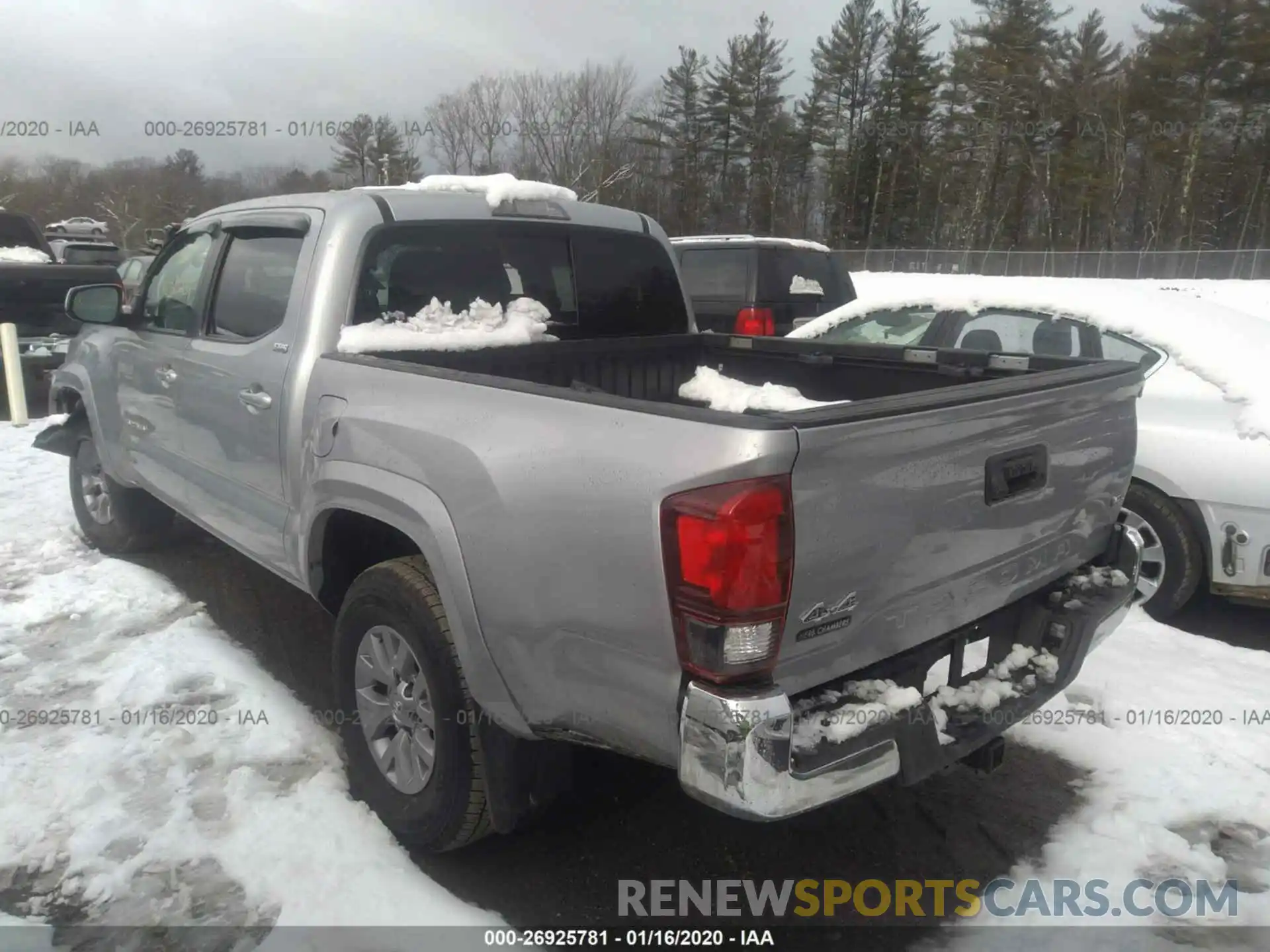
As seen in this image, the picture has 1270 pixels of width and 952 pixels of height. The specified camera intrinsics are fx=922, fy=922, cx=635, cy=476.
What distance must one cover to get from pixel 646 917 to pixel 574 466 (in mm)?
1431

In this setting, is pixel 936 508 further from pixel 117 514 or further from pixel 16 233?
pixel 16 233

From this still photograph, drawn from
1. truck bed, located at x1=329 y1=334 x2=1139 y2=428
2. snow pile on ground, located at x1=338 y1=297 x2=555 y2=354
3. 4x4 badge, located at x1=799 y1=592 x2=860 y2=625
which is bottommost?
4x4 badge, located at x1=799 y1=592 x2=860 y2=625

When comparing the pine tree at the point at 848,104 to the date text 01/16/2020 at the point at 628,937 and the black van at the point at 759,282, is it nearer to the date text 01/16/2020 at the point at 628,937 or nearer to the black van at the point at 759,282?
the black van at the point at 759,282

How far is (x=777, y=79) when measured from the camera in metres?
52.6

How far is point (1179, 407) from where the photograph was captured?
472cm

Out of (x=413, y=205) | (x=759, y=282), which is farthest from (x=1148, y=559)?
(x=759, y=282)

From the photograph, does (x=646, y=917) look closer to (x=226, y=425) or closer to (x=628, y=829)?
(x=628, y=829)

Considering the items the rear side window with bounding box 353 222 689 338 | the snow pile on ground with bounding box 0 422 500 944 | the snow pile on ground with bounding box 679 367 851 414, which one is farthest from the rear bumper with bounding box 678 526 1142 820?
the rear side window with bounding box 353 222 689 338

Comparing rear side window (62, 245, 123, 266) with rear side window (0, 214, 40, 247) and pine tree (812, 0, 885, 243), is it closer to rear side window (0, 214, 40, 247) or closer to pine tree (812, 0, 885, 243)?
rear side window (0, 214, 40, 247)

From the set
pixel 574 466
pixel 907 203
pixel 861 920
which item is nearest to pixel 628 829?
pixel 861 920

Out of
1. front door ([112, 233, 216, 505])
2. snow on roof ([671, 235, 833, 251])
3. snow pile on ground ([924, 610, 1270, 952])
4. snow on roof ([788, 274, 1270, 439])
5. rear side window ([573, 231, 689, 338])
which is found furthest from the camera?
snow on roof ([671, 235, 833, 251])

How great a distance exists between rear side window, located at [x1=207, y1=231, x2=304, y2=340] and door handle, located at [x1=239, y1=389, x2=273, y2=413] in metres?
0.24

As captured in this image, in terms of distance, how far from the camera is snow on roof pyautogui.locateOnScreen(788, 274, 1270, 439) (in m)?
4.59

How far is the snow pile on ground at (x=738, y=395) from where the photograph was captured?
135 inches
